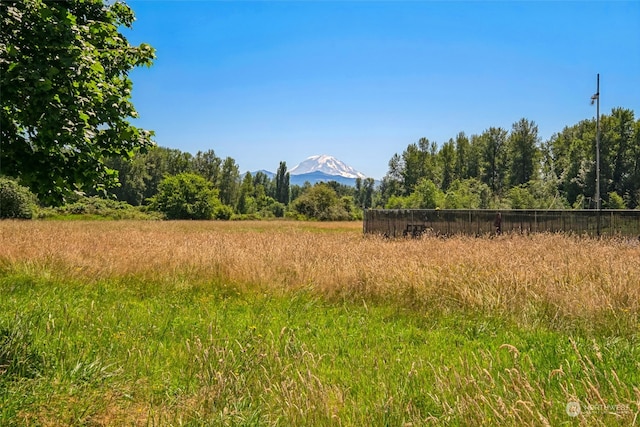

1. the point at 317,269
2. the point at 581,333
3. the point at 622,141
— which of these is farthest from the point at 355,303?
the point at 622,141

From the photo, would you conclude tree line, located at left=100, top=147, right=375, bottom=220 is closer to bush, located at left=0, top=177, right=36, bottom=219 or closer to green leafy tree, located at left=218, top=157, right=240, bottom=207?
green leafy tree, located at left=218, top=157, right=240, bottom=207

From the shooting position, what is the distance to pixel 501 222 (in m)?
19.3

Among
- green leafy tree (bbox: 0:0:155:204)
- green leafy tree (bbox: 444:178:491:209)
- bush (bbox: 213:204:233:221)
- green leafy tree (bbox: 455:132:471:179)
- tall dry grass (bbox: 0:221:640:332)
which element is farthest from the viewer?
green leafy tree (bbox: 455:132:471:179)

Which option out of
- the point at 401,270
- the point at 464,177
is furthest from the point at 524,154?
the point at 401,270

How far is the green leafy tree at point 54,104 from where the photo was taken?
3.29 meters

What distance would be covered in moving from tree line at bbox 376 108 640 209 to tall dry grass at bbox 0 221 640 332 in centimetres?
3706

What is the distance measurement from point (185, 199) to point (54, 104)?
70.5 meters

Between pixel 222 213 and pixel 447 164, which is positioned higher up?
pixel 447 164

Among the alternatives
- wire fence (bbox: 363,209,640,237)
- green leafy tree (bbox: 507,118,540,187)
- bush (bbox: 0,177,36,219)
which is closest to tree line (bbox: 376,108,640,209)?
green leafy tree (bbox: 507,118,540,187)

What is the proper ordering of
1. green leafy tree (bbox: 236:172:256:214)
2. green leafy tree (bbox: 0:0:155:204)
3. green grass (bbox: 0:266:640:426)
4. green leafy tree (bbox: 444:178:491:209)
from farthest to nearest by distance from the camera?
green leafy tree (bbox: 236:172:256:214) → green leafy tree (bbox: 444:178:491:209) → green leafy tree (bbox: 0:0:155:204) → green grass (bbox: 0:266:640:426)

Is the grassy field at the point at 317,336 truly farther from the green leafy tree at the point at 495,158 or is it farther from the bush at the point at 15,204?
the green leafy tree at the point at 495,158

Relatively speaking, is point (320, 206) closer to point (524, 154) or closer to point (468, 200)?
point (468, 200)

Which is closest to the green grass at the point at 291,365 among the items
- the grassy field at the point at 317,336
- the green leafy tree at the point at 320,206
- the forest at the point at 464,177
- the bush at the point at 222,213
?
the grassy field at the point at 317,336

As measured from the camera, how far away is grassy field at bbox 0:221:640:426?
112 inches
